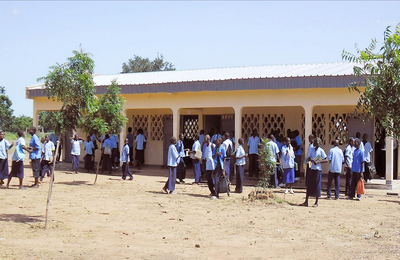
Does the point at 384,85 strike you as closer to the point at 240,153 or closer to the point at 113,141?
the point at 240,153

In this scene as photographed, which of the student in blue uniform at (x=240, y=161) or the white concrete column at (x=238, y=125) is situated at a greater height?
the white concrete column at (x=238, y=125)

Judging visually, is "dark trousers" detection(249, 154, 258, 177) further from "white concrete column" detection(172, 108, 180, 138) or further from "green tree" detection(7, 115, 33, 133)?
"green tree" detection(7, 115, 33, 133)

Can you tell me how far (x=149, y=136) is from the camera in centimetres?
1945

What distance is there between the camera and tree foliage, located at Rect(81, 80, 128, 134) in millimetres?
12484

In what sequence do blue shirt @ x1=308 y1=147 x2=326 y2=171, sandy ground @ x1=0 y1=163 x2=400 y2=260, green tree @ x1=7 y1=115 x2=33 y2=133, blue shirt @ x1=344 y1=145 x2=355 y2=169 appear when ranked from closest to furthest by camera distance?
sandy ground @ x1=0 y1=163 x2=400 y2=260 → blue shirt @ x1=308 y1=147 x2=326 y2=171 → blue shirt @ x1=344 y1=145 x2=355 y2=169 → green tree @ x1=7 y1=115 x2=33 y2=133

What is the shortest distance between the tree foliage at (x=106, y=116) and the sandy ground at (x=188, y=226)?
1.52 metres


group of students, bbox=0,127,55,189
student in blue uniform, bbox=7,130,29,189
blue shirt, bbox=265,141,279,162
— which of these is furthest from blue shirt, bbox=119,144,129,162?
blue shirt, bbox=265,141,279,162

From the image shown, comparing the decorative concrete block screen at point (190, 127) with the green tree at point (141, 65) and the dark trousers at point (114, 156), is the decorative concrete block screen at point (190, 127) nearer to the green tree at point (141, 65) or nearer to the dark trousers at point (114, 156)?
the dark trousers at point (114, 156)

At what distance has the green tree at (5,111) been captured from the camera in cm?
3831

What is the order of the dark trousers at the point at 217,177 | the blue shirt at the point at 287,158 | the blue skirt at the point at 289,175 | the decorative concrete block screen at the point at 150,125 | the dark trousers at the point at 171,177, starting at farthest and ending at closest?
the decorative concrete block screen at the point at 150,125 < the blue skirt at the point at 289,175 < the blue shirt at the point at 287,158 < the dark trousers at the point at 171,177 < the dark trousers at the point at 217,177

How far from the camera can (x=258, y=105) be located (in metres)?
14.9

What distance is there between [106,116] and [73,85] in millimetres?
1566

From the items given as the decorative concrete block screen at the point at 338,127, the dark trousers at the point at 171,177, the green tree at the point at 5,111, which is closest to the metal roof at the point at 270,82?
the decorative concrete block screen at the point at 338,127

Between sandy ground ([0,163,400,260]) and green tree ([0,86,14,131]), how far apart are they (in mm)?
28224
